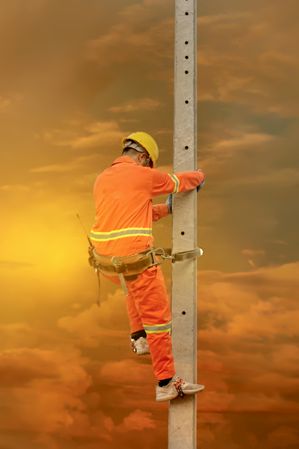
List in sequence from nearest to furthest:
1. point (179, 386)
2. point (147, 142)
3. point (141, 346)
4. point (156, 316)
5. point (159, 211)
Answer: point (156, 316), point (179, 386), point (141, 346), point (147, 142), point (159, 211)

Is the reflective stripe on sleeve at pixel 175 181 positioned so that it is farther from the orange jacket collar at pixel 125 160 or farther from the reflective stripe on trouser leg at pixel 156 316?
the reflective stripe on trouser leg at pixel 156 316

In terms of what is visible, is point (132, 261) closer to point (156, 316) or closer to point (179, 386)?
point (156, 316)

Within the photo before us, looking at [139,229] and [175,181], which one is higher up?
[175,181]

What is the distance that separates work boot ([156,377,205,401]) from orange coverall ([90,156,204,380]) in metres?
0.08

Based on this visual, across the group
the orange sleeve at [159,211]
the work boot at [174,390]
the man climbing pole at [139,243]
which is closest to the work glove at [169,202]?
the orange sleeve at [159,211]

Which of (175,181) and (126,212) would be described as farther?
(175,181)

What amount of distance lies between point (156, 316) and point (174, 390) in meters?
0.60

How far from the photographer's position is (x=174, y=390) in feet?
19.7

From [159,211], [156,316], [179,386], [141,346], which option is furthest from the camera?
[159,211]

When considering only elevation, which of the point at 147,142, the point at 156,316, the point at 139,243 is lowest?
the point at 156,316

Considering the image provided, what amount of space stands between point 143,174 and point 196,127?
0.75 m

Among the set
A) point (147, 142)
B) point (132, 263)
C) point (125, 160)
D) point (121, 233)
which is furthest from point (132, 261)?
point (147, 142)

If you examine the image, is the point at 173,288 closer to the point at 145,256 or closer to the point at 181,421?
the point at 145,256

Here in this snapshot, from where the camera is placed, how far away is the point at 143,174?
610cm
